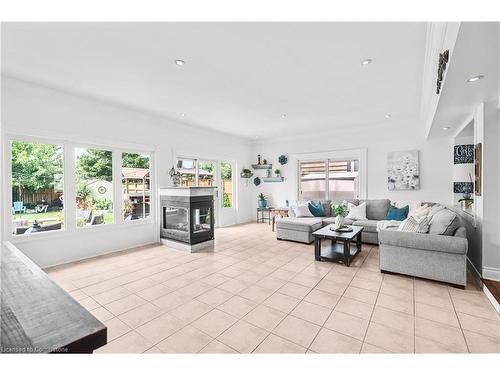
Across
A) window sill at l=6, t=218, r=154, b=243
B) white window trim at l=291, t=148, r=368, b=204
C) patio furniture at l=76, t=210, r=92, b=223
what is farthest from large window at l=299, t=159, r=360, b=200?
patio furniture at l=76, t=210, r=92, b=223

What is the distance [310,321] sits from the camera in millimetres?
2156

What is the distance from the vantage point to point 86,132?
4.00 meters

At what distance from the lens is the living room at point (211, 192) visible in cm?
192

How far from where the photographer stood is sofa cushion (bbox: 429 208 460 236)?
289 centimetres

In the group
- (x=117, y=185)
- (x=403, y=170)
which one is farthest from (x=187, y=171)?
(x=403, y=170)

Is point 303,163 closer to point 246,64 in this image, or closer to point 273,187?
point 273,187

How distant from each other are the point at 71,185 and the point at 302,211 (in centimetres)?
447

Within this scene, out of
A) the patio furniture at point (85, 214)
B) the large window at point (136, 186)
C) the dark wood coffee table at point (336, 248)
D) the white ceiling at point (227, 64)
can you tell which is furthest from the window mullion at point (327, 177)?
the patio furniture at point (85, 214)

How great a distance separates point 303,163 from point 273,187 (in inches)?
46.9

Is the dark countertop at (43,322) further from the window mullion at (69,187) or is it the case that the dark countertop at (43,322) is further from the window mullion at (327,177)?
the window mullion at (327,177)

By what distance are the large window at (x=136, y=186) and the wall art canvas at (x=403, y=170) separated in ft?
17.9

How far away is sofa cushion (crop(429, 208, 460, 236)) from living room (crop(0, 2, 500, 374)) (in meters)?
0.02

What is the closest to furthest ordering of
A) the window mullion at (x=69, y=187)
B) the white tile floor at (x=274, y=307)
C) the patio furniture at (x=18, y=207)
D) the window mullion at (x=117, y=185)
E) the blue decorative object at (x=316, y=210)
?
the white tile floor at (x=274, y=307) < the patio furniture at (x=18, y=207) < the window mullion at (x=69, y=187) < the window mullion at (x=117, y=185) < the blue decorative object at (x=316, y=210)
